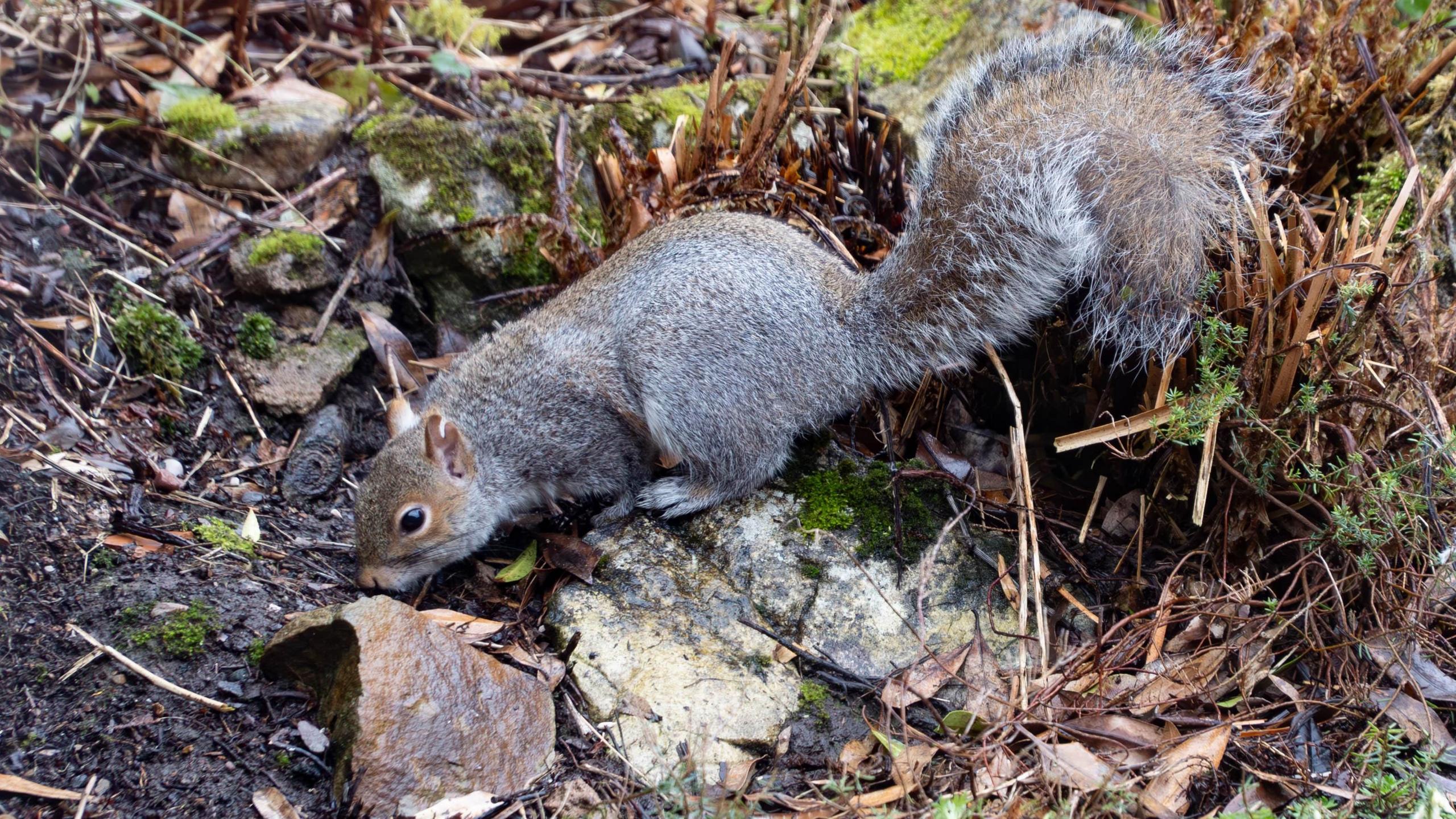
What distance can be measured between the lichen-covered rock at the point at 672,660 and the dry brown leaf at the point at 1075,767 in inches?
29.5

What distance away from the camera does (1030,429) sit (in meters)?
3.67

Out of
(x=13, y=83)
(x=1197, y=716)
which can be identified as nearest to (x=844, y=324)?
(x=1197, y=716)

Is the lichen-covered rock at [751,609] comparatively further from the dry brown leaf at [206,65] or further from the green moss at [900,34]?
the dry brown leaf at [206,65]

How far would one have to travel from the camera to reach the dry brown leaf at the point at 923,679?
296cm

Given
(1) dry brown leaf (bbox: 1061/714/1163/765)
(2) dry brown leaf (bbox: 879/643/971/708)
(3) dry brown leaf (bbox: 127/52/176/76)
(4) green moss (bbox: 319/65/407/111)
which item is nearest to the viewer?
(1) dry brown leaf (bbox: 1061/714/1163/765)

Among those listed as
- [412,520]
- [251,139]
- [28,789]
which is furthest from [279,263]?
[28,789]

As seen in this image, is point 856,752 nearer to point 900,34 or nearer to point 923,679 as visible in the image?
point 923,679

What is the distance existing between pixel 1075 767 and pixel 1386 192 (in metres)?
2.44

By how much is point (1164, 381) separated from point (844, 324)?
105 cm

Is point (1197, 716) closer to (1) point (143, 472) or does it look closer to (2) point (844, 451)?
(2) point (844, 451)

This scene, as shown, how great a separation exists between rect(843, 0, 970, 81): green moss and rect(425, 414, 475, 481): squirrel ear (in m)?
2.95

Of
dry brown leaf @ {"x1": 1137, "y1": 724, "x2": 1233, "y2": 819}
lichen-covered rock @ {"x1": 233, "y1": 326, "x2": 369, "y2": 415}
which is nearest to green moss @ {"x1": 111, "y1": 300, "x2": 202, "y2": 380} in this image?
lichen-covered rock @ {"x1": 233, "y1": 326, "x2": 369, "y2": 415}

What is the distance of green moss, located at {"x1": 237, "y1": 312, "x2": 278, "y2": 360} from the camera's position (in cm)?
417

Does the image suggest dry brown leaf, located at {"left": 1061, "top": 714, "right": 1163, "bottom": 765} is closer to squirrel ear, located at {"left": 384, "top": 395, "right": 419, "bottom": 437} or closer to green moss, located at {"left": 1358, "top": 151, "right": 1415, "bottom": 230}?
green moss, located at {"left": 1358, "top": 151, "right": 1415, "bottom": 230}
